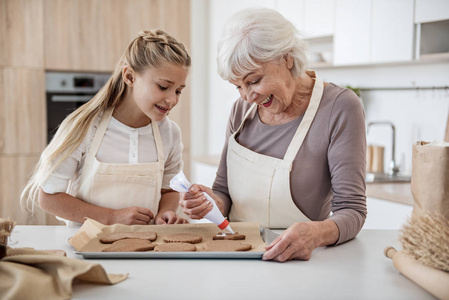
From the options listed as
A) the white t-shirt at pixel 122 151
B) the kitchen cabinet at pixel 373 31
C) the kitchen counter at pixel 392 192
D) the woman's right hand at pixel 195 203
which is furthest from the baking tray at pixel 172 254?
the kitchen cabinet at pixel 373 31

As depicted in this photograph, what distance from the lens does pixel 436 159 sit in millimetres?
1064

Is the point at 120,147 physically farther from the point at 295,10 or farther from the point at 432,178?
the point at 295,10

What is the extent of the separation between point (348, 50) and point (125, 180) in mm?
1931

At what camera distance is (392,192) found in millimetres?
2553

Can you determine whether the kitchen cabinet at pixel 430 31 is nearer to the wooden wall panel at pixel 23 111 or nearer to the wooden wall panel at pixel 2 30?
the wooden wall panel at pixel 23 111

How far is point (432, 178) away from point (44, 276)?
31.9 inches

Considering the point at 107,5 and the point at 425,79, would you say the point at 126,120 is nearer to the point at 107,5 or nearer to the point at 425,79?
the point at 425,79

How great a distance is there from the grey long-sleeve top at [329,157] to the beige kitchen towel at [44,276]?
2.09 ft

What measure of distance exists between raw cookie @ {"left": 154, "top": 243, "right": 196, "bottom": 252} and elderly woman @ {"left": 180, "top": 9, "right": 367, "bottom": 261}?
0.19m

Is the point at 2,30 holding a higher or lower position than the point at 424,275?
higher

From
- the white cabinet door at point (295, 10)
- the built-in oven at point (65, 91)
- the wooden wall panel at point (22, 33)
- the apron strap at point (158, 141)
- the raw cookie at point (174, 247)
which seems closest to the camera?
the raw cookie at point (174, 247)

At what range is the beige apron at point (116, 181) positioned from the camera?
1698 millimetres

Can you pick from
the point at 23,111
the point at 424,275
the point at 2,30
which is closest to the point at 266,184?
the point at 424,275

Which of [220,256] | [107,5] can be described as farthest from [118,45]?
[220,256]
